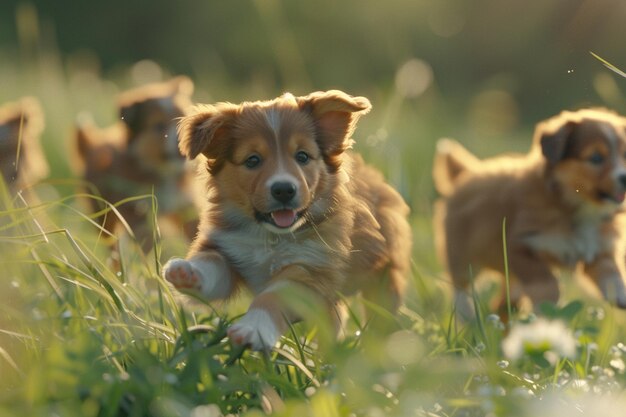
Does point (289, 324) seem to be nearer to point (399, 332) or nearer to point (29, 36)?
point (399, 332)

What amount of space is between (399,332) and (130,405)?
4.20 feet

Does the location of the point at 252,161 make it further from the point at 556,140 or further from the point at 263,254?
the point at 556,140

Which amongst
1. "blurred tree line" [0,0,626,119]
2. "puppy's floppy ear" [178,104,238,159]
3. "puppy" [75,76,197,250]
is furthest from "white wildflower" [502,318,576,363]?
"blurred tree line" [0,0,626,119]

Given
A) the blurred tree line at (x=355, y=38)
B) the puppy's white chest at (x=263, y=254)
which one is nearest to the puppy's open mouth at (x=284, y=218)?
the puppy's white chest at (x=263, y=254)

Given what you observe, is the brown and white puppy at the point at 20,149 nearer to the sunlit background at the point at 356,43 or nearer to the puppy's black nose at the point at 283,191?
the puppy's black nose at the point at 283,191

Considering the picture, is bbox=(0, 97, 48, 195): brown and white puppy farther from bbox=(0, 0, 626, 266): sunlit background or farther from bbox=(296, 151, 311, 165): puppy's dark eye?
bbox=(0, 0, 626, 266): sunlit background

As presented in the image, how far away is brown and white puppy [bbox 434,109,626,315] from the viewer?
4930 mm

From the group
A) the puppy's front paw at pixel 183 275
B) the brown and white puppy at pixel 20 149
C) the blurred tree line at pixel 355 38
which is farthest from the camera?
the blurred tree line at pixel 355 38

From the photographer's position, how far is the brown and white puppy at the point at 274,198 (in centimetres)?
320

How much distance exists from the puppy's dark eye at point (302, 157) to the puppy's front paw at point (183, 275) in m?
0.52

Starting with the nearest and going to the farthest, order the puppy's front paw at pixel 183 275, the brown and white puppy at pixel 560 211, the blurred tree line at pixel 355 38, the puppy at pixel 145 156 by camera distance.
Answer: the puppy's front paw at pixel 183 275 → the brown and white puppy at pixel 560 211 → the puppy at pixel 145 156 → the blurred tree line at pixel 355 38

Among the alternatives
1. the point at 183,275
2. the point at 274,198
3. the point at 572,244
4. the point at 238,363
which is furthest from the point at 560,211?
the point at 238,363

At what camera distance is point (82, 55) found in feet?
49.7

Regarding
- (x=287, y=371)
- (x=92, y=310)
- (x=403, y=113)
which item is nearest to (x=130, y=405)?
(x=287, y=371)
